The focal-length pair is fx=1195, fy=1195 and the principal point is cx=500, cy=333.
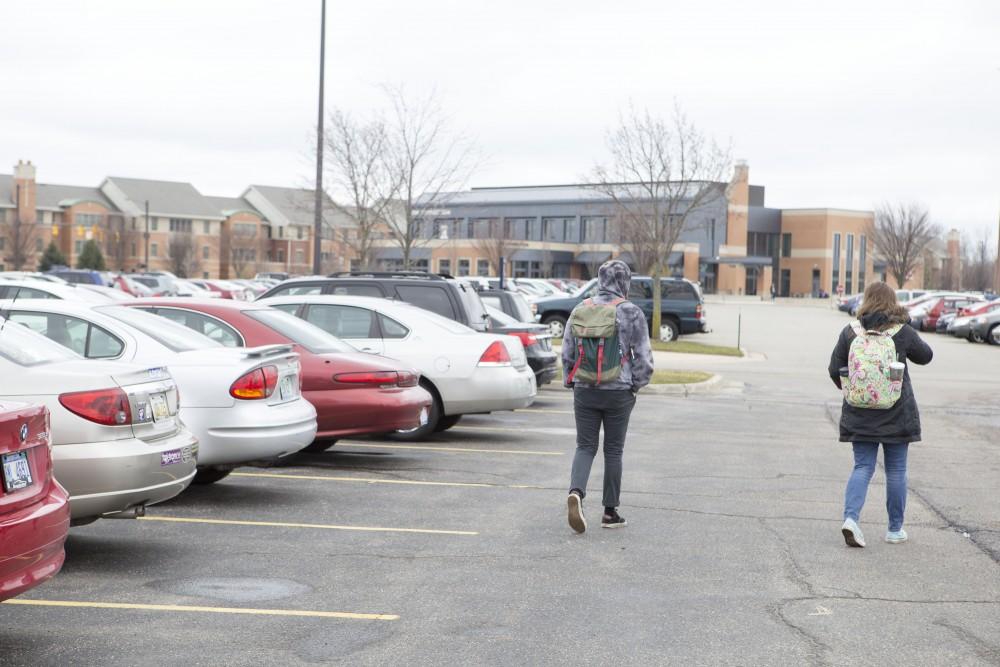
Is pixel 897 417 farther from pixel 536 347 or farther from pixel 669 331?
pixel 669 331

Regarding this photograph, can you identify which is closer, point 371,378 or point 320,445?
point 371,378

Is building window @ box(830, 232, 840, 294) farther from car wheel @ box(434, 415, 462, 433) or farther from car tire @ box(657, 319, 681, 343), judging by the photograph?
car wheel @ box(434, 415, 462, 433)

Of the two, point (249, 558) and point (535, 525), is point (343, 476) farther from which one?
point (249, 558)

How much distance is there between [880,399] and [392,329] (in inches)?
239

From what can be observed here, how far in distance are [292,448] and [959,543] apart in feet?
15.1

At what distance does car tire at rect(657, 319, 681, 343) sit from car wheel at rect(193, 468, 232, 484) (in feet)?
83.4

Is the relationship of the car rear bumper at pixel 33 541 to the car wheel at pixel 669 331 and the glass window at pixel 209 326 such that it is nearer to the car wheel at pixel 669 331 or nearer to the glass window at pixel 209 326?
the glass window at pixel 209 326

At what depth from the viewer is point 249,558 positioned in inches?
274

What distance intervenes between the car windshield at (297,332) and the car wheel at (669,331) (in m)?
23.9

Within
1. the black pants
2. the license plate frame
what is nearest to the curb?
the black pants

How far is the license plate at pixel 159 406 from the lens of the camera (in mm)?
6605

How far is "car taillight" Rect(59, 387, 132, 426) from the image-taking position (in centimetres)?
621

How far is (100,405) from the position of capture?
6250mm

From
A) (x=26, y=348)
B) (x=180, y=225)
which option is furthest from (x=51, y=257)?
(x=26, y=348)
